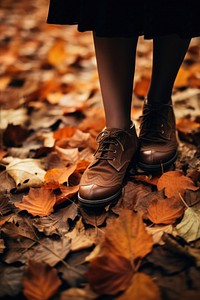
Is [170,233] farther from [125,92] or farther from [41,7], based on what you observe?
[41,7]

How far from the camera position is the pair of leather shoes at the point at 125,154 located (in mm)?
924

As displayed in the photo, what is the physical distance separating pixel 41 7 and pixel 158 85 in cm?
319

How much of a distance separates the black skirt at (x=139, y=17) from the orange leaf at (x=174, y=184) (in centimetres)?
38

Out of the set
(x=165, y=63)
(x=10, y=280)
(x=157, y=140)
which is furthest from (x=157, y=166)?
(x=10, y=280)

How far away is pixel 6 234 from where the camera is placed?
0.86 m

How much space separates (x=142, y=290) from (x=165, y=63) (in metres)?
0.66

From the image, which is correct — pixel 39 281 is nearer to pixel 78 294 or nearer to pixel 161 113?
pixel 78 294

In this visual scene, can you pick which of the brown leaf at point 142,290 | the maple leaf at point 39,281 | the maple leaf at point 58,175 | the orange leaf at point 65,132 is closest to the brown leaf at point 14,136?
the orange leaf at point 65,132

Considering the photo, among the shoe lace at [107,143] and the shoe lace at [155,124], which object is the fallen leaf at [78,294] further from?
the shoe lace at [155,124]

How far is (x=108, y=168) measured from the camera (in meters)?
0.96

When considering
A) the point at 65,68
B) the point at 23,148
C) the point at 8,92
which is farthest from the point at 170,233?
the point at 65,68

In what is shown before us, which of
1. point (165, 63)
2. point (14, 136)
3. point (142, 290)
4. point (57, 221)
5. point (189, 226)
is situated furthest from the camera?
point (14, 136)

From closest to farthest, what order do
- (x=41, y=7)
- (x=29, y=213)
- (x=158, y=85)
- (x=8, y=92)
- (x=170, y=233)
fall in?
(x=170, y=233) < (x=29, y=213) < (x=158, y=85) < (x=8, y=92) < (x=41, y=7)

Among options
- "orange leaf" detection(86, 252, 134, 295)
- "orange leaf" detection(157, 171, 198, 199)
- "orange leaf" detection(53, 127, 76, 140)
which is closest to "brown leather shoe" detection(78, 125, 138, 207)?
"orange leaf" detection(157, 171, 198, 199)
